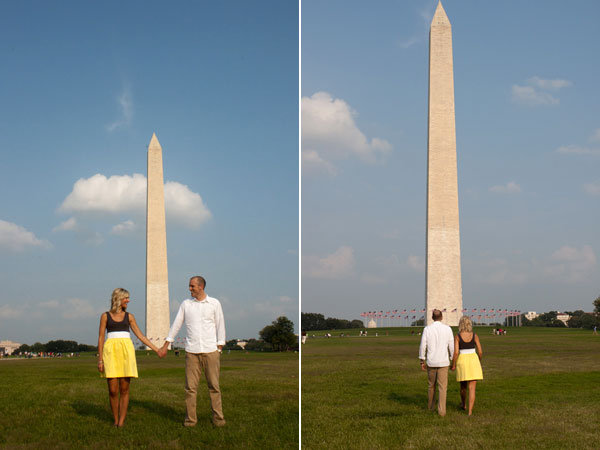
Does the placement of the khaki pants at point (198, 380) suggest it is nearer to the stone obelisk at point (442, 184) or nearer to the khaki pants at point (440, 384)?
the khaki pants at point (440, 384)

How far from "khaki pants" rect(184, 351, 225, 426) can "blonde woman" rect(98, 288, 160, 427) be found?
63cm

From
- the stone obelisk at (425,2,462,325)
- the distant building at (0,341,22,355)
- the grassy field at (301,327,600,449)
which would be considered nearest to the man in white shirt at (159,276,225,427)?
the grassy field at (301,327,600,449)

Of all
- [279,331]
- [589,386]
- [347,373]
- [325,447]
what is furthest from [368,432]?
[279,331]

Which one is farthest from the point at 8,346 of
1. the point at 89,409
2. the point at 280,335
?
the point at 89,409

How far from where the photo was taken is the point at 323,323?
93.2 m

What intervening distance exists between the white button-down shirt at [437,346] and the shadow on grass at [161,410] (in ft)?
13.4

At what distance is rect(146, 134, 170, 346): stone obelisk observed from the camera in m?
50.5

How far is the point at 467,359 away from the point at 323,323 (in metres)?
83.6

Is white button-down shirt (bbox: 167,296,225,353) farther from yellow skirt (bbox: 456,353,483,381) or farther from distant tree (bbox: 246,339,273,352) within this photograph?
distant tree (bbox: 246,339,273,352)

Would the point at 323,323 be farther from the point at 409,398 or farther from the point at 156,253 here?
the point at 409,398

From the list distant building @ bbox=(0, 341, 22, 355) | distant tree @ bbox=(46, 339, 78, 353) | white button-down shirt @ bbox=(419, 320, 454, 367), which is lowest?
distant building @ bbox=(0, 341, 22, 355)

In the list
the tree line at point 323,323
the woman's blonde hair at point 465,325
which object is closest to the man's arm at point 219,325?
the woman's blonde hair at point 465,325

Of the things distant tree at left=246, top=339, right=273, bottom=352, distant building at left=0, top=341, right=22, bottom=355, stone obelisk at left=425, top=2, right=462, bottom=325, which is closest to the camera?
distant tree at left=246, top=339, right=273, bottom=352

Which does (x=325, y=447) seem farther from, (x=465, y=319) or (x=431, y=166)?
(x=431, y=166)
